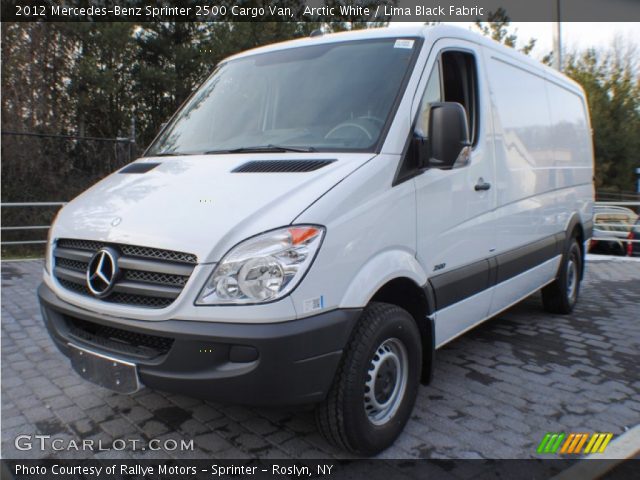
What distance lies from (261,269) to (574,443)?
213 centimetres

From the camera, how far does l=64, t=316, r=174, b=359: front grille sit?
2.58 meters

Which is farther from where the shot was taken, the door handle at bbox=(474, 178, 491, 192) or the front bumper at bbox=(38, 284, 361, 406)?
the door handle at bbox=(474, 178, 491, 192)

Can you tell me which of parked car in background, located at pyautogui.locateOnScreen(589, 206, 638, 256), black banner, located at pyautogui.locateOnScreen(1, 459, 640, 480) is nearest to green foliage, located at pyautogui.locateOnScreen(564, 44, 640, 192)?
parked car in background, located at pyautogui.locateOnScreen(589, 206, 638, 256)

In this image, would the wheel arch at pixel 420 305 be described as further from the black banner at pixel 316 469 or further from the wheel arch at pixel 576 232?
the wheel arch at pixel 576 232

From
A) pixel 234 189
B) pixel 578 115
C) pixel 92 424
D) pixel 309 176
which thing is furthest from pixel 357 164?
pixel 578 115

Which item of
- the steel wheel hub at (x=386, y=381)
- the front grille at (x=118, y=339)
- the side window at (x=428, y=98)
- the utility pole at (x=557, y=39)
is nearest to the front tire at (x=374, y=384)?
the steel wheel hub at (x=386, y=381)

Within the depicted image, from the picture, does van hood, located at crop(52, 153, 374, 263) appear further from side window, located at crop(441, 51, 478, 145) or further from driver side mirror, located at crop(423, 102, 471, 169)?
side window, located at crop(441, 51, 478, 145)

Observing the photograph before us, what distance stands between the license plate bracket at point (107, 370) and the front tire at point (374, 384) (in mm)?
935

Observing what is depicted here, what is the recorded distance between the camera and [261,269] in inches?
93.9

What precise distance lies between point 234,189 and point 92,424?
1760 mm

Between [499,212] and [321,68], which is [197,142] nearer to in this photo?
[321,68]

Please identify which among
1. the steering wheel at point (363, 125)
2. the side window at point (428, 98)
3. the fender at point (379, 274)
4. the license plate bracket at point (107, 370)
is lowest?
the license plate bracket at point (107, 370)

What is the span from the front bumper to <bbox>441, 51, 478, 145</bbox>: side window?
1.90 meters

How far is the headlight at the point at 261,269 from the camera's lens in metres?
2.38
